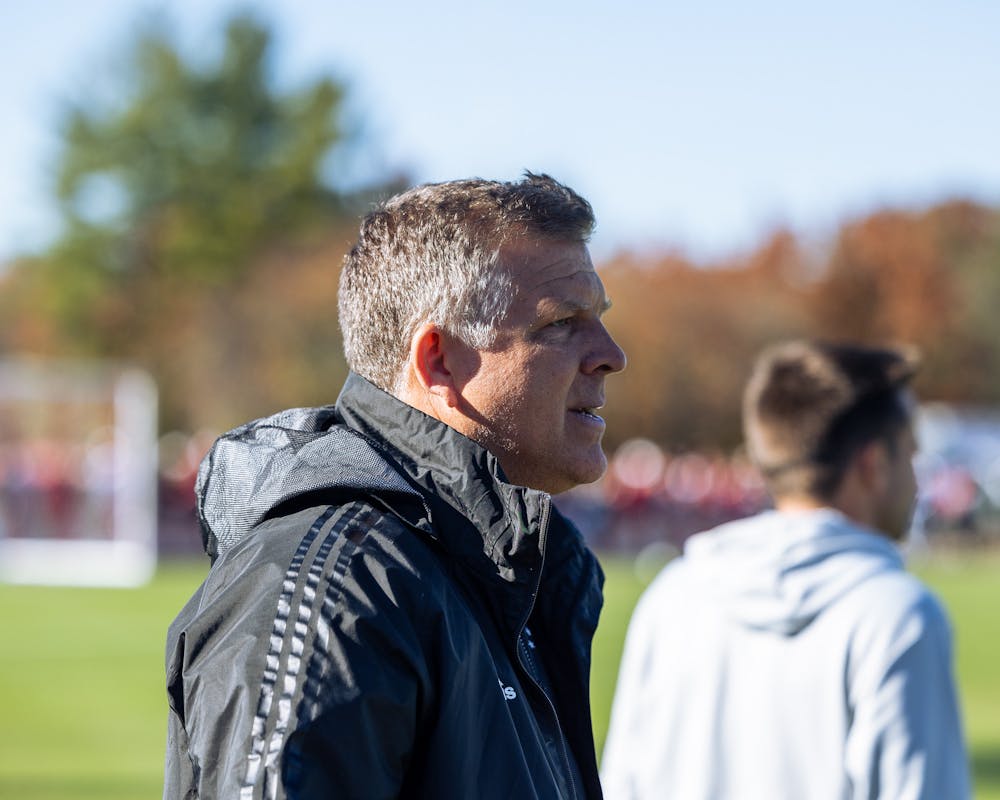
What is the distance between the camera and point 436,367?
2.25 meters

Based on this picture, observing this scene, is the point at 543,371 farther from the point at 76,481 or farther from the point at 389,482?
the point at 76,481

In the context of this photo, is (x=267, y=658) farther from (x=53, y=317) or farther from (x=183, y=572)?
(x=53, y=317)

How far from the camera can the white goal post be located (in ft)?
80.8

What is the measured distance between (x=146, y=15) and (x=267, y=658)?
5388 centimetres

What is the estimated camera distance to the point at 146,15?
172 feet

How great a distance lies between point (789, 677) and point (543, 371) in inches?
46.5

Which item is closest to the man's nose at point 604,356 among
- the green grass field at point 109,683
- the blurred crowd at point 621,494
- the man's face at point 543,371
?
the man's face at point 543,371

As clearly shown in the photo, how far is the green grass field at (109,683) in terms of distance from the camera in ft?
27.9

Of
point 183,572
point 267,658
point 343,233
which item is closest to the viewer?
point 267,658

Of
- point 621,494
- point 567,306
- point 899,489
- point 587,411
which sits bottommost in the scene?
point 621,494

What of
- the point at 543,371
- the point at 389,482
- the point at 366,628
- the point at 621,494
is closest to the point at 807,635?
the point at 543,371

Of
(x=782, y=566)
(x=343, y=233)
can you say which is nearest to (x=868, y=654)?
(x=782, y=566)

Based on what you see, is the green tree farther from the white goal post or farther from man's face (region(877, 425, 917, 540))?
man's face (region(877, 425, 917, 540))

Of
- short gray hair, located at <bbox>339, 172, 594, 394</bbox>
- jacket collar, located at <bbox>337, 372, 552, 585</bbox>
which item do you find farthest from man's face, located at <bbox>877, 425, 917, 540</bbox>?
jacket collar, located at <bbox>337, 372, 552, 585</bbox>
